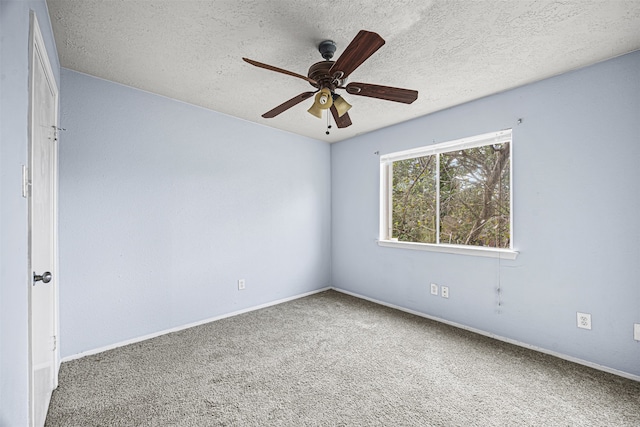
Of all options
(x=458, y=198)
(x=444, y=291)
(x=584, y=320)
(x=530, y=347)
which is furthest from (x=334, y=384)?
(x=458, y=198)

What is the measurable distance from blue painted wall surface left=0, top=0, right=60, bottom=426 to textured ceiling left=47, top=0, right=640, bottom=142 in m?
0.70

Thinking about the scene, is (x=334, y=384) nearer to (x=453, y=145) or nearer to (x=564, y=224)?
(x=564, y=224)

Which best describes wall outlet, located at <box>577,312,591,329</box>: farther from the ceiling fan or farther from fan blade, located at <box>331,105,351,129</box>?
fan blade, located at <box>331,105,351,129</box>

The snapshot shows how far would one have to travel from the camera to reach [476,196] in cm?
302

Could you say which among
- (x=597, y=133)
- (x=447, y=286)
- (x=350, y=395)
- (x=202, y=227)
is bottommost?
(x=350, y=395)

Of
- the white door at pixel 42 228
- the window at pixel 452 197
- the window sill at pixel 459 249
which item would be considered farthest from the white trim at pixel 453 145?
the white door at pixel 42 228

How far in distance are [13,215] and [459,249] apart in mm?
3259

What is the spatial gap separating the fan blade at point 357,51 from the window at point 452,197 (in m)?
1.87

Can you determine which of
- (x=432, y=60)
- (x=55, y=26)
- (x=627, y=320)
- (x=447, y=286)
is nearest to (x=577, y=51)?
(x=432, y=60)

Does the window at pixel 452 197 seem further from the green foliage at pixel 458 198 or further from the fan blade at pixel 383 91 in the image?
the fan blade at pixel 383 91

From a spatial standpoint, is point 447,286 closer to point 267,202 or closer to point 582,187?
point 582,187

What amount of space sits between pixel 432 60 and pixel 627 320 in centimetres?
238

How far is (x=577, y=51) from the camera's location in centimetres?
204

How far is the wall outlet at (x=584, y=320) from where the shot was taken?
225 centimetres
